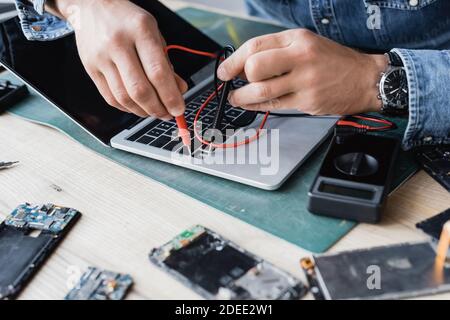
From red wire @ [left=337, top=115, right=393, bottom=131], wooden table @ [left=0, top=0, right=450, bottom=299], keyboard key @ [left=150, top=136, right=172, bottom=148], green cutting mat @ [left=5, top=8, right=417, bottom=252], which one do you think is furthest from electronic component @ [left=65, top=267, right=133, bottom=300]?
red wire @ [left=337, top=115, right=393, bottom=131]

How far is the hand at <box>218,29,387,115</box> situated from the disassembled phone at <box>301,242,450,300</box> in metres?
0.25

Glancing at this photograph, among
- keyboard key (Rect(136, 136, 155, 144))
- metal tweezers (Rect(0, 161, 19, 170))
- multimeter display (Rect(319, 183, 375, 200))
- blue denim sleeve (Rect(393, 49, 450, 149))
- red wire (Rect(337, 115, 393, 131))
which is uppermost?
blue denim sleeve (Rect(393, 49, 450, 149))

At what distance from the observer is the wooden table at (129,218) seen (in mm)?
580

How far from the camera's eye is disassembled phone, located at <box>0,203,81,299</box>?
0.59m

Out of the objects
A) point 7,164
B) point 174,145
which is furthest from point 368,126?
point 7,164

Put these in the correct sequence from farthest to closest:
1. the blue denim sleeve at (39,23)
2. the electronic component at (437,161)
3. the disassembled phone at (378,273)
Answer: the blue denim sleeve at (39,23), the electronic component at (437,161), the disassembled phone at (378,273)

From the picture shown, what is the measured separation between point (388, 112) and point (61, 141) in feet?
1.87

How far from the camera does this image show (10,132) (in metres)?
0.93

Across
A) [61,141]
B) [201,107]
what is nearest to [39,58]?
[61,141]

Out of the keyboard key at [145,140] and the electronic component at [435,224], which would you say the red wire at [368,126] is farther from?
the keyboard key at [145,140]

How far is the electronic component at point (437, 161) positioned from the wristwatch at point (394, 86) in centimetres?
8

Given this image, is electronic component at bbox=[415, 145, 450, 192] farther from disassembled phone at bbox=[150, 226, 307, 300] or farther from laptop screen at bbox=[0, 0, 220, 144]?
laptop screen at bbox=[0, 0, 220, 144]

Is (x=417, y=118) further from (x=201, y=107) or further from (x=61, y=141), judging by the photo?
(x=61, y=141)

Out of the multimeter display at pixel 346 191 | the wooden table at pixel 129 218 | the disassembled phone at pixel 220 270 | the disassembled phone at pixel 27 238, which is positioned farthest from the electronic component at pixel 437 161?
the disassembled phone at pixel 27 238
